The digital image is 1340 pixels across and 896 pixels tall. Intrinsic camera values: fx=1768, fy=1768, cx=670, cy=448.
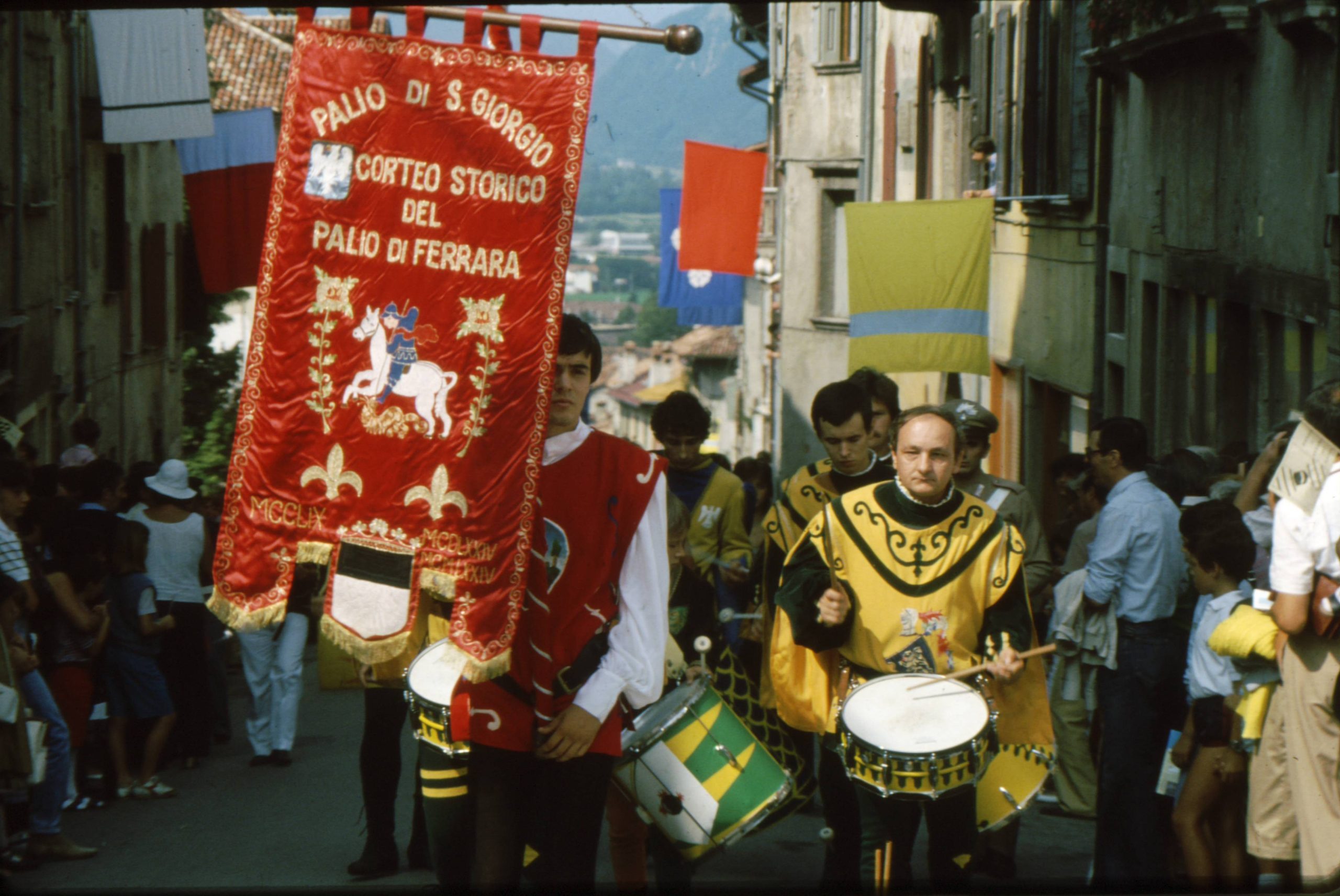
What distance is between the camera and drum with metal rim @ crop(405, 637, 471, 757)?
4734 mm

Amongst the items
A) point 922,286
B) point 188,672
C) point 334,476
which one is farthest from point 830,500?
point 922,286

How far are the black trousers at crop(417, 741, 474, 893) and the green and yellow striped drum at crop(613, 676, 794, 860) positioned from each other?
0.97 metres

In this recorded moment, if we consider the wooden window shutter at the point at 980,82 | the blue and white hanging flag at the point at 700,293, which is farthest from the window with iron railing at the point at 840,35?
the wooden window shutter at the point at 980,82

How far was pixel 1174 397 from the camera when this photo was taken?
45.4 feet

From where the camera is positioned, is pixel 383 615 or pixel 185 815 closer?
pixel 383 615

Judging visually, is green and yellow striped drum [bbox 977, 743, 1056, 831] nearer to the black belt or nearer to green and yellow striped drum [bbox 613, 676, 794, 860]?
green and yellow striped drum [bbox 613, 676, 794, 860]

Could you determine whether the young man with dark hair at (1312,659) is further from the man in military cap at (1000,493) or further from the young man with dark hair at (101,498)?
the young man with dark hair at (101,498)

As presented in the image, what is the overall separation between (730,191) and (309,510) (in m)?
21.0

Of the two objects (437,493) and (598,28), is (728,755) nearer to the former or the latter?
(437,493)

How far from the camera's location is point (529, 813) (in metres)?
4.70

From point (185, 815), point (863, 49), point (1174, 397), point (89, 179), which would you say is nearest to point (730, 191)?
point (863, 49)

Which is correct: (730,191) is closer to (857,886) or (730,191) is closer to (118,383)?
(118,383)

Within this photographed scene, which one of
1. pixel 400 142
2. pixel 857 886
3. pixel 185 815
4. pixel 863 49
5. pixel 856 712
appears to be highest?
pixel 863 49

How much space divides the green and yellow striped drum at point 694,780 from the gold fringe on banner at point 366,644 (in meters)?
1.37
